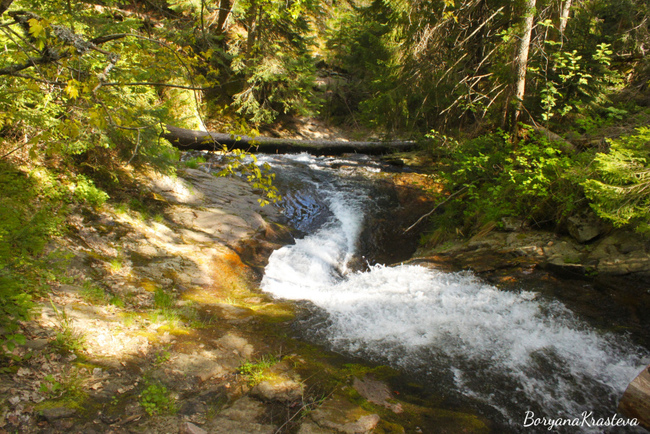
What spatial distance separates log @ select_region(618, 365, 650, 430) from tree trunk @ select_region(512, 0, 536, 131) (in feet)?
17.7

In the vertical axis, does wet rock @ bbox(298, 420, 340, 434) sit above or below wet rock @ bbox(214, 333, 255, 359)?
above

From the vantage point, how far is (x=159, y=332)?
357 centimetres

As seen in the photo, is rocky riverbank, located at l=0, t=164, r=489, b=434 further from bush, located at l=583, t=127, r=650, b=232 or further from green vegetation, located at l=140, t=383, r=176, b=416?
bush, located at l=583, t=127, r=650, b=232

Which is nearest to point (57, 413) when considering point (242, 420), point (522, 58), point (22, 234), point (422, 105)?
point (242, 420)

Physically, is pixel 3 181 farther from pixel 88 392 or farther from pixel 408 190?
pixel 408 190

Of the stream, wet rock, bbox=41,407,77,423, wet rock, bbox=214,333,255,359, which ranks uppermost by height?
wet rock, bbox=41,407,77,423

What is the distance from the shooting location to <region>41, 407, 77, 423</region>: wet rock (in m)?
2.22

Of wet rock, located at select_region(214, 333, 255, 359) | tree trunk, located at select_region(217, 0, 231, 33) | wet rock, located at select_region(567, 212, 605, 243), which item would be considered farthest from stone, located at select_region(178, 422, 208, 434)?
tree trunk, located at select_region(217, 0, 231, 33)

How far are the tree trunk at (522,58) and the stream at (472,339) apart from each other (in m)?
3.79

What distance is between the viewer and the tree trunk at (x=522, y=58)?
20.6 feet

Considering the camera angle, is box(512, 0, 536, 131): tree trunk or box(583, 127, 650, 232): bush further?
box(512, 0, 536, 131): tree trunk

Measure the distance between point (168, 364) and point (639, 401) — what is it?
4.20 metres

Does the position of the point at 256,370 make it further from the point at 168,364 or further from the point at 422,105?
the point at 422,105

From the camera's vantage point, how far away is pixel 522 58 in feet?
21.7
